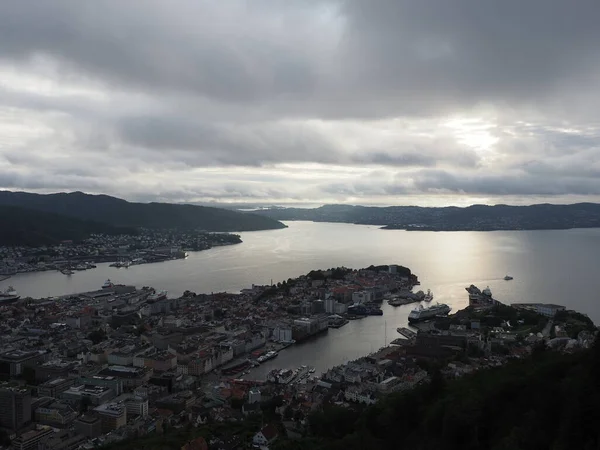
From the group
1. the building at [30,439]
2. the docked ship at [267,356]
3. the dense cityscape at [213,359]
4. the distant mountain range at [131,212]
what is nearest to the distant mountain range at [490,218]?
the distant mountain range at [131,212]

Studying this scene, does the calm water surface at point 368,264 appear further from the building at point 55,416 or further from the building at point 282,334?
the building at point 55,416

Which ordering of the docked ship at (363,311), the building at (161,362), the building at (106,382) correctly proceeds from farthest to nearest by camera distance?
1. the docked ship at (363,311)
2. the building at (161,362)
3. the building at (106,382)

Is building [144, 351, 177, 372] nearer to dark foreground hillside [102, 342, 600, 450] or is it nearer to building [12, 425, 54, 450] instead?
building [12, 425, 54, 450]

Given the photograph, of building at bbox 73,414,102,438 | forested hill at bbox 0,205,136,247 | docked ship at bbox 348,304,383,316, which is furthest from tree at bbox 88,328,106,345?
forested hill at bbox 0,205,136,247

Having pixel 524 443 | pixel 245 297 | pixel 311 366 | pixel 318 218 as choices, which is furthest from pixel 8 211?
pixel 318 218

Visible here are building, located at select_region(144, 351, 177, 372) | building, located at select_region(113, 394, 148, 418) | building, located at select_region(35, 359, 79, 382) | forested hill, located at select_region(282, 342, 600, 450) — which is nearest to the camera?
forested hill, located at select_region(282, 342, 600, 450)

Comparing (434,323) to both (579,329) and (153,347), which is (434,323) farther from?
(153,347)
